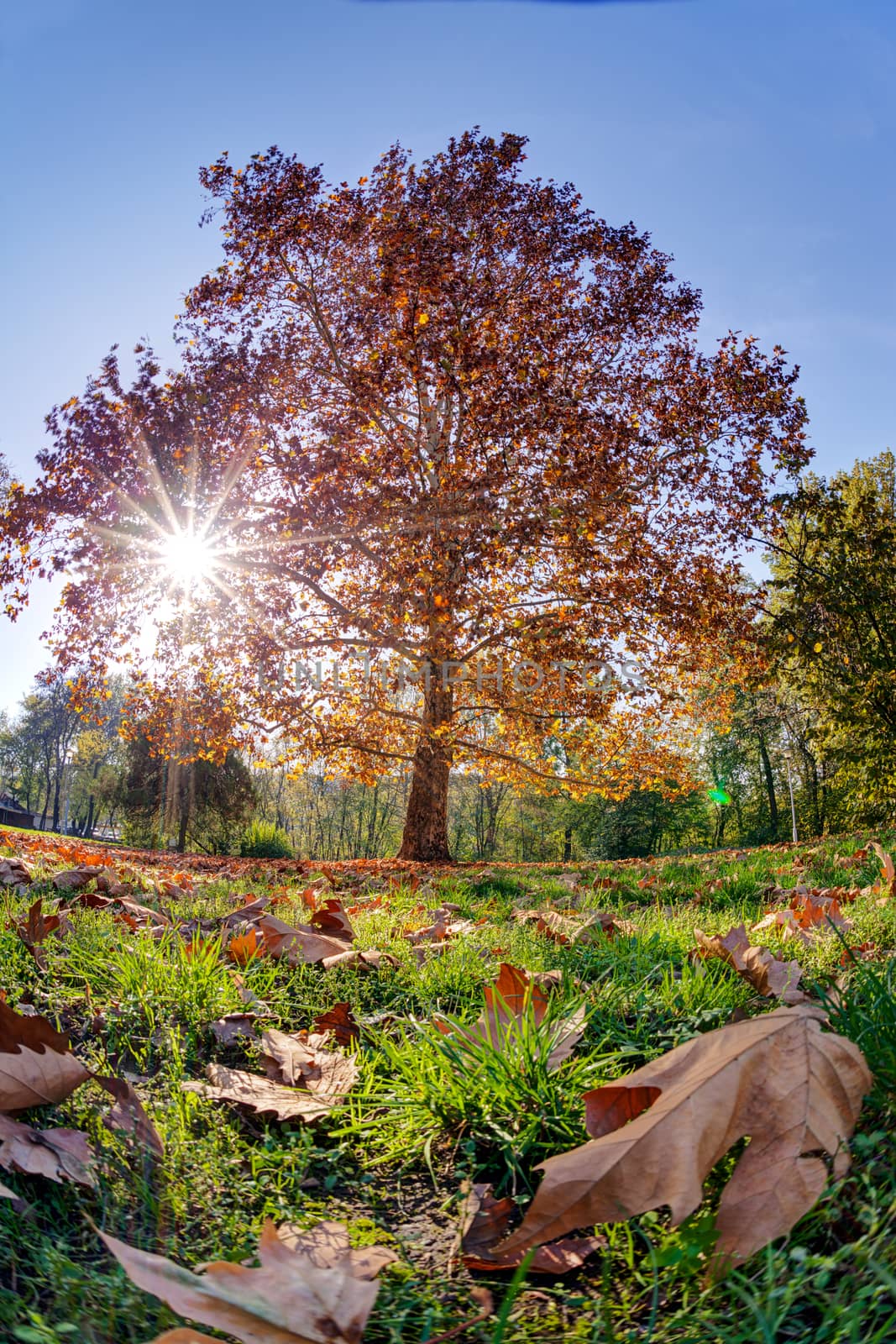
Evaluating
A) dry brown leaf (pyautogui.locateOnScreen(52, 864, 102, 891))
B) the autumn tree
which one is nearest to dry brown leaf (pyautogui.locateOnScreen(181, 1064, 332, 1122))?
dry brown leaf (pyautogui.locateOnScreen(52, 864, 102, 891))

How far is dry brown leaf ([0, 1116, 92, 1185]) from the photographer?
122cm

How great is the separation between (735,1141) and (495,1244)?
43cm

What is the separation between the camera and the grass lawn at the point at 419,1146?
909 mm

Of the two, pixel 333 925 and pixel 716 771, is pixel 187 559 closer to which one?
pixel 333 925

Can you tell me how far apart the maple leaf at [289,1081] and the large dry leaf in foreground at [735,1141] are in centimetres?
65

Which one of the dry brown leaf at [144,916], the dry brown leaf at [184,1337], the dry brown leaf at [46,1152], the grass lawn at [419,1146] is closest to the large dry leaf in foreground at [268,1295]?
the dry brown leaf at [184,1337]

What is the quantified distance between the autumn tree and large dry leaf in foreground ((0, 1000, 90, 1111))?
25.2 ft

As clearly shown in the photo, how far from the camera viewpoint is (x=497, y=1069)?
1384 mm

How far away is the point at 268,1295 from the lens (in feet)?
2.74

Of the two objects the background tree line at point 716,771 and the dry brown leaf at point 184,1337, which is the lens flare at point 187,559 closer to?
the background tree line at point 716,771

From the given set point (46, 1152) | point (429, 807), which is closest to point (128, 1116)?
point (46, 1152)

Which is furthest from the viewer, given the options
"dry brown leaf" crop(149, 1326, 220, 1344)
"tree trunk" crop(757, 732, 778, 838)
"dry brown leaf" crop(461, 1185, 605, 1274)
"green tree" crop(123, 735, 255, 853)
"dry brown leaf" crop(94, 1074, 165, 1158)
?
"tree trunk" crop(757, 732, 778, 838)

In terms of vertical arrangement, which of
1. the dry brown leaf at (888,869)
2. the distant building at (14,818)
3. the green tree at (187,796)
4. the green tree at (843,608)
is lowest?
the distant building at (14,818)

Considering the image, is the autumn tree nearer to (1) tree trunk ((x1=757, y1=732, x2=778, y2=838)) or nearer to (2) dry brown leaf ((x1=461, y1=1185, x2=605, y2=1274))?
(2) dry brown leaf ((x1=461, y1=1185, x2=605, y2=1274))
